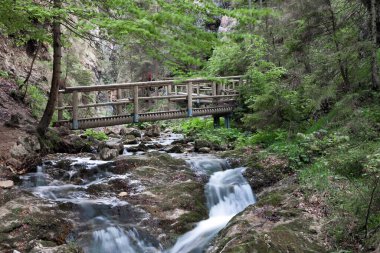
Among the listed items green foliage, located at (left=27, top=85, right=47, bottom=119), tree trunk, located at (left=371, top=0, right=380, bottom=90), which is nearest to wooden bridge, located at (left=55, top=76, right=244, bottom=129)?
green foliage, located at (left=27, top=85, right=47, bottom=119)

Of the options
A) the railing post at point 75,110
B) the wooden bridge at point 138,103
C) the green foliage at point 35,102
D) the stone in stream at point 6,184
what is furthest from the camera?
the green foliage at point 35,102

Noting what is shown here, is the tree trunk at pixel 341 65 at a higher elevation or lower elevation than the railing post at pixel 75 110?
higher

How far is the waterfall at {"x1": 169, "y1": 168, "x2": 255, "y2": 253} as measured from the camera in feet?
21.5

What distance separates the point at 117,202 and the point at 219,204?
7.79ft

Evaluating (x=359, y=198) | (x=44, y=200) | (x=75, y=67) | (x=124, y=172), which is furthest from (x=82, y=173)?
(x=75, y=67)

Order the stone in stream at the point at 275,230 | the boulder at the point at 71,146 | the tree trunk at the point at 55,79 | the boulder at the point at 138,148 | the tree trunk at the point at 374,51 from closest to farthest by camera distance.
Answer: the stone in stream at the point at 275,230
the tree trunk at the point at 374,51
the tree trunk at the point at 55,79
the boulder at the point at 71,146
the boulder at the point at 138,148

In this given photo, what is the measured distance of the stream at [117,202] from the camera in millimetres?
6426

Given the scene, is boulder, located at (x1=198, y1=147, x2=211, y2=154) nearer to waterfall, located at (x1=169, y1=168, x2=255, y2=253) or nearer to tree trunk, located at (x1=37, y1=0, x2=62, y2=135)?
waterfall, located at (x1=169, y1=168, x2=255, y2=253)

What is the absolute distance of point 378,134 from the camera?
7.71 meters

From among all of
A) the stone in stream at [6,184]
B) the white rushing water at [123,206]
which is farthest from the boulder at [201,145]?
the stone in stream at [6,184]

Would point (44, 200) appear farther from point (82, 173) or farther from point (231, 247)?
point (231, 247)

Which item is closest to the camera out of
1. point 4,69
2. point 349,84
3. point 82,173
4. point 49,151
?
point 82,173

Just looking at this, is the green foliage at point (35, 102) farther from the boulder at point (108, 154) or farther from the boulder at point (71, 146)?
the boulder at point (108, 154)

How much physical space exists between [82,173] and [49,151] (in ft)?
8.23
